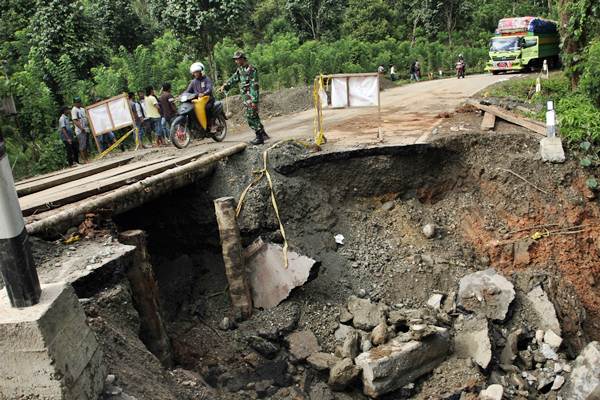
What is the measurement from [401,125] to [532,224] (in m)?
3.58

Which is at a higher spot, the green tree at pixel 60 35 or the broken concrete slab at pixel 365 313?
the green tree at pixel 60 35

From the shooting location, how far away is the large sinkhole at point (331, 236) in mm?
6422

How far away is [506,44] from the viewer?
79.6ft

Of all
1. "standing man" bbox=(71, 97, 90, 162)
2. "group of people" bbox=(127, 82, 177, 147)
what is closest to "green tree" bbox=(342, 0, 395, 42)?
"group of people" bbox=(127, 82, 177, 147)

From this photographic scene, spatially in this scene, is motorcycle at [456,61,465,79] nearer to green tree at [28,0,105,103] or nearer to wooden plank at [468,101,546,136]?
wooden plank at [468,101,546,136]

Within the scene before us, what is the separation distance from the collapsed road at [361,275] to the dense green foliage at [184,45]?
131 inches

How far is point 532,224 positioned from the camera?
8.33m

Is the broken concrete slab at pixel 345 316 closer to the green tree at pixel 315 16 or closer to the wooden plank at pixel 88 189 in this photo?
the wooden plank at pixel 88 189

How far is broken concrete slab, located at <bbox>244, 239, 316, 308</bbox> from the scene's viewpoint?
6.89 m

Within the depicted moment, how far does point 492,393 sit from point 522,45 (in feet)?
72.0

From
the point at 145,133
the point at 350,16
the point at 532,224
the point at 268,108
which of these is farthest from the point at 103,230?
the point at 350,16

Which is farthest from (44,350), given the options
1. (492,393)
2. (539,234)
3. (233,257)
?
(539,234)

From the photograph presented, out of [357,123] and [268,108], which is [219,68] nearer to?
[268,108]

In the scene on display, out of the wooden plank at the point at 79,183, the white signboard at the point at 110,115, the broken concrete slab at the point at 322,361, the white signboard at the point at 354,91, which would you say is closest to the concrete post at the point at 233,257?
the broken concrete slab at the point at 322,361
